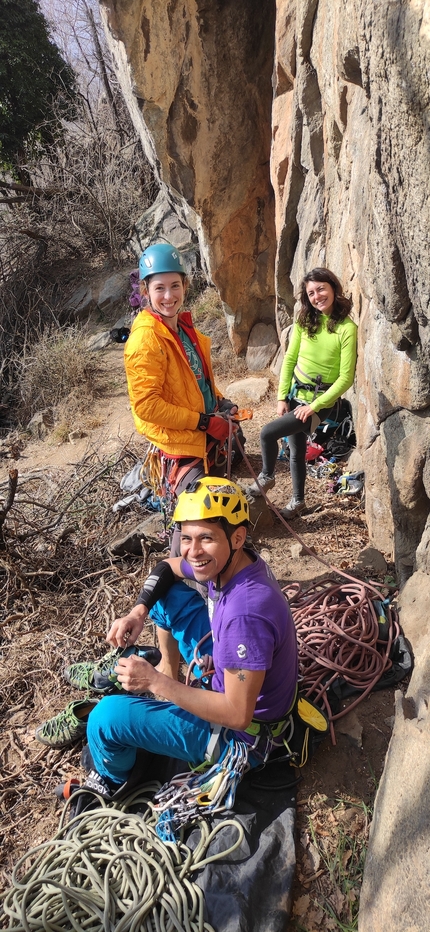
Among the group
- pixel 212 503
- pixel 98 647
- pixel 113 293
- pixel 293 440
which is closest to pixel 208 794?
pixel 212 503

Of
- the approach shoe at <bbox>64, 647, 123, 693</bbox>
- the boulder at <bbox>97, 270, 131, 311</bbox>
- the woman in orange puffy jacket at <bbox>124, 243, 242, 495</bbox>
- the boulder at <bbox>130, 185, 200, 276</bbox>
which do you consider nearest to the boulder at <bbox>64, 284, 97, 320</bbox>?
the boulder at <bbox>97, 270, 131, 311</bbox>

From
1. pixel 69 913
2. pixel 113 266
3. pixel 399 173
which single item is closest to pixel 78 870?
pixel 69 913

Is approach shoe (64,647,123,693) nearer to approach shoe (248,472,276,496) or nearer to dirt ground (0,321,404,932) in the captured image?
dirt ground (0,321,404,932)

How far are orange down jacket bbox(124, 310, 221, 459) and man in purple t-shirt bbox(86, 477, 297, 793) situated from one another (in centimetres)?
91

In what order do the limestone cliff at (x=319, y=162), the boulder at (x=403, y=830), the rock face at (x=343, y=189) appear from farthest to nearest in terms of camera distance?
the limestone cliff at (x=319, y=162), the rock face at (x=343, y=189), the boulder at (x=403, y=830)

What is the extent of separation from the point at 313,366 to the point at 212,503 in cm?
222

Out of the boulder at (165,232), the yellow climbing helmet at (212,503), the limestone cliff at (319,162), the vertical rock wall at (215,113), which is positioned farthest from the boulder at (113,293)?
the yellow climbing helmet at (212,503)

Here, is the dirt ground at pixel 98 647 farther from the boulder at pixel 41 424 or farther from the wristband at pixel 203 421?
the boulder at pixel 41 424

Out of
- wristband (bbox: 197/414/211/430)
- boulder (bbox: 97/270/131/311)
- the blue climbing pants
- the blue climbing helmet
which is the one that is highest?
the blue climbing helmet

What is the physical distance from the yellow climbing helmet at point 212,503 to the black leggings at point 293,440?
1.94m

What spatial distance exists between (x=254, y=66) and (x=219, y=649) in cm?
630

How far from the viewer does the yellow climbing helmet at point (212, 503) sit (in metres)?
1.75

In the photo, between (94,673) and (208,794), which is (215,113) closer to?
(94,673)

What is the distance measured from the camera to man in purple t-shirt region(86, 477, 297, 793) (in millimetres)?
1700
